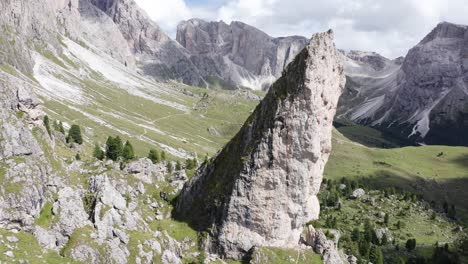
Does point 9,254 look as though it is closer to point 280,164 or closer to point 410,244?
point 280,164

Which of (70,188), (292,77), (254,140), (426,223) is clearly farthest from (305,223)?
(426,223)

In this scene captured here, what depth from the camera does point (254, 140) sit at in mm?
71750

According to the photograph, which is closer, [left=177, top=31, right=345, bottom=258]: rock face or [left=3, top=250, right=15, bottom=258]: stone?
[left=3, top=250, right=15, bottom=258]: stone

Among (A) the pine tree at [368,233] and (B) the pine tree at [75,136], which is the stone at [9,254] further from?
(A) the pine tree at [368,233]

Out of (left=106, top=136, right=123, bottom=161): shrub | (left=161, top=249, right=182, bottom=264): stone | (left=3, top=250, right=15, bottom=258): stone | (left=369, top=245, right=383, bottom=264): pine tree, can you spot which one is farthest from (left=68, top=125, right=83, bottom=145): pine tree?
(left=369, top=245, right=383, bottom=264): pine tree

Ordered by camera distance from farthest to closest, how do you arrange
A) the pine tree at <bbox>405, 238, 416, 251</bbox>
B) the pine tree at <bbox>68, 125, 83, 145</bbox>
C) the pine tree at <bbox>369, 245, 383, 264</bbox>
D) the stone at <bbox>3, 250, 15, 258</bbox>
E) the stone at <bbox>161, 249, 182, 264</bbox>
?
the pine tree at <bbox>68, 125, 83, 145</bbox> → the pine tree at <bbox>405, 238, 416, 251</bbox> → the pine tree at <bbox>369, 245, 383, 264</bbox> → the stone at <bbox>161, 249, 182, 264</bbox> → the stone at <bbox>3, 250, 15, 258</bbox>

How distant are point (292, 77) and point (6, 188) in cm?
4600

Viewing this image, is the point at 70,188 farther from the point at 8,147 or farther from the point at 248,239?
the point at 248,239

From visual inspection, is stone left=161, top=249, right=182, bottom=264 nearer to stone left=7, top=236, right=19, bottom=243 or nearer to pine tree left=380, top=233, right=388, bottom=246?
stone left=7, top=236, right=19, bottom=243

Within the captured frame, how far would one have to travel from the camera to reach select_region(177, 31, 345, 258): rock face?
69688 mm

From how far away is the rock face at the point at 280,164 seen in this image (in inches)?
2744

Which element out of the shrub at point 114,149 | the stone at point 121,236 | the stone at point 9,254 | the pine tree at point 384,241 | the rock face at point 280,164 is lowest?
the pine tree at point 384,241

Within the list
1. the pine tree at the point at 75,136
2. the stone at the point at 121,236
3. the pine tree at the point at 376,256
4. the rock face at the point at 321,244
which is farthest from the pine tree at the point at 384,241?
the pine tree at the point at 75,136

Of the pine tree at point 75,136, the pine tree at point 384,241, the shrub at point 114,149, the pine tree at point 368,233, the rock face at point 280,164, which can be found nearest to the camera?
the rock face at point 280,164
